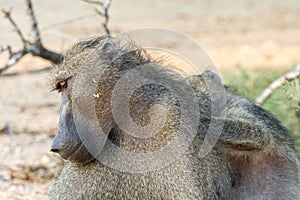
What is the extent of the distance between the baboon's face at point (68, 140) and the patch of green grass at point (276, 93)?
94cm

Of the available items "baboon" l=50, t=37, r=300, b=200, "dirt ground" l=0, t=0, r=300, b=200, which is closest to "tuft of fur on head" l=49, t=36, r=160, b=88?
"baboon" l=50, t=37, r=300, b=200

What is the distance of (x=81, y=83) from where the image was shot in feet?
8.42

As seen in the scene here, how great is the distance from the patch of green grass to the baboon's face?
3.07 ft

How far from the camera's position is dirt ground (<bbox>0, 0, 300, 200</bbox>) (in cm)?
379

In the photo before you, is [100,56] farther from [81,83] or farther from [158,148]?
[158,148]

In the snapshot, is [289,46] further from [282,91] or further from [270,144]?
[270,144]

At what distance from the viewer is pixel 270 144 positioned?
287 cm

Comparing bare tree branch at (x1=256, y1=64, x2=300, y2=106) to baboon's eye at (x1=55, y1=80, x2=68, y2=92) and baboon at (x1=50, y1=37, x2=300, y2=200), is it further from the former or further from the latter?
baboon's eye at (x1=55, y1=80, x2=68, y2=92)

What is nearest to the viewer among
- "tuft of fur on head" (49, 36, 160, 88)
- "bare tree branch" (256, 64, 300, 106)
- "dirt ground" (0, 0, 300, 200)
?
"tuft of fur on head" (49, 36, 160, 88)

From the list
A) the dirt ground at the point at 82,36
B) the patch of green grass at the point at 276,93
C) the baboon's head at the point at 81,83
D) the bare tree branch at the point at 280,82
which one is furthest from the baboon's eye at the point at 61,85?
the bare tree branch at the point at 280,82

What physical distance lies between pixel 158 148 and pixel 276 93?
5.43 feet

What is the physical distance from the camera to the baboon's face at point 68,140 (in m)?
2.49

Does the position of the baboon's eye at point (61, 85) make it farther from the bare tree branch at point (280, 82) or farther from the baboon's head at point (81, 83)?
the bare tree branch at point (280, 82)

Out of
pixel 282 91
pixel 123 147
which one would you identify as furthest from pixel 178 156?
pixel 282 91
